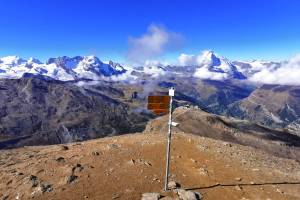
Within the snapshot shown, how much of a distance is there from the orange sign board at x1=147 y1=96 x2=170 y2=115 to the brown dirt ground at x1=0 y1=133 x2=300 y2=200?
6782mm

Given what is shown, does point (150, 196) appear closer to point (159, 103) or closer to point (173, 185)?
point (173, 185)

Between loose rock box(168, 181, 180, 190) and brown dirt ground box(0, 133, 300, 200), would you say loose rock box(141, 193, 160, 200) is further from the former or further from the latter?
loose rock box(168, 181, 180, 190)

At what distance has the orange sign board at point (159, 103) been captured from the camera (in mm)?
31734

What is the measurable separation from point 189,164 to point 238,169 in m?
4.99

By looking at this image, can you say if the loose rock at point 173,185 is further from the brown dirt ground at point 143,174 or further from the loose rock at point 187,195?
the loose rock at point 187,195

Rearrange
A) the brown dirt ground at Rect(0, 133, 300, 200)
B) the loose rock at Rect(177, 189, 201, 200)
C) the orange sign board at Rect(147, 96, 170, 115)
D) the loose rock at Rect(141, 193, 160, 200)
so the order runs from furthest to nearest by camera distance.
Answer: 1. the brown dirt ground at Rect(0, 133, 300, 200)
2. the orange sign board at Rect(147, 96, 170, 115)
3. the loose rock at Rect(177, 189, 201, 200)
4. the loose rock at Rect(141, 193, 160, 200)

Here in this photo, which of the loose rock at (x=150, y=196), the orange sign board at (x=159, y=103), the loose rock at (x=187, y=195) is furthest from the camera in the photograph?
the orange sign board at (x=159, y=103)

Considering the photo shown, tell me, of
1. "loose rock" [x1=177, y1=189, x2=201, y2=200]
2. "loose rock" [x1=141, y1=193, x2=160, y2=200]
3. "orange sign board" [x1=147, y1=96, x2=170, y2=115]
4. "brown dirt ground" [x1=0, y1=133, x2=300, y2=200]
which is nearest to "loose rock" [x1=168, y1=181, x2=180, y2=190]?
"brown dirt ground" [x1=0, y1=133, x2=300, y2=200]

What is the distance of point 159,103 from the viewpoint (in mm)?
32094

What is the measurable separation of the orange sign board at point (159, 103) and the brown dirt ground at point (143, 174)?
6782 millimetres

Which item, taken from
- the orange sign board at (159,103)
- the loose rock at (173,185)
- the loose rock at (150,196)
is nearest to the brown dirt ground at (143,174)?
the loose rock at (173,185)

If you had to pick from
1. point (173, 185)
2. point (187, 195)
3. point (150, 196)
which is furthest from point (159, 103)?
point (187, 195)

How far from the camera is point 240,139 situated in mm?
187875

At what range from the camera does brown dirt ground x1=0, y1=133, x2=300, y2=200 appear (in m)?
33.1
